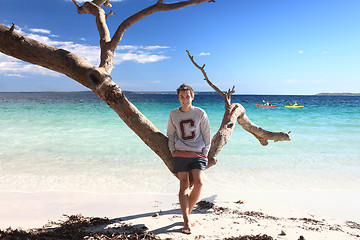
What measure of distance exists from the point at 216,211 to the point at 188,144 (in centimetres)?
137

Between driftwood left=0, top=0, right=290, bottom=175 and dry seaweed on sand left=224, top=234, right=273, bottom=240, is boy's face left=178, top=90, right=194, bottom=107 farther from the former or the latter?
dry seaweed on sand left=224, top=234, right=273, bottom=240

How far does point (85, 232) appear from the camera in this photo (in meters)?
2.81

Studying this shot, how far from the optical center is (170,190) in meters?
5.04

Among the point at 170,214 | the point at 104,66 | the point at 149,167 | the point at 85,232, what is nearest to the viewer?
the point at 85,232

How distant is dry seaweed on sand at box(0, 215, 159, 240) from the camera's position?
2.64 meters

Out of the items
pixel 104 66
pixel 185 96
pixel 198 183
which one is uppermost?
pixel 104 66

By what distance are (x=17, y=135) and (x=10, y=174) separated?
6.30 m

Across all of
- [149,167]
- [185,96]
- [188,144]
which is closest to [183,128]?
[188,144]

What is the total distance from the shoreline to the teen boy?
0.49 m

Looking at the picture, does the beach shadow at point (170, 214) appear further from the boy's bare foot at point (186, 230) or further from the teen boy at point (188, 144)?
the teen boy at point (188, 144)

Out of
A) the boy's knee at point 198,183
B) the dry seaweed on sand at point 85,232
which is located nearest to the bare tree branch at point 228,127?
the boy's knee at point 198,183

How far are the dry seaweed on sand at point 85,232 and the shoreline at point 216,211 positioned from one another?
16 cm

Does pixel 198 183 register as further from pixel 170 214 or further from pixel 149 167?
pixel 149 167

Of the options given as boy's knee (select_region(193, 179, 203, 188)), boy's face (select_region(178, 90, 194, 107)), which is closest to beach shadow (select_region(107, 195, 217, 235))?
boy's knee (select_region(193, 179, 203, 188))
